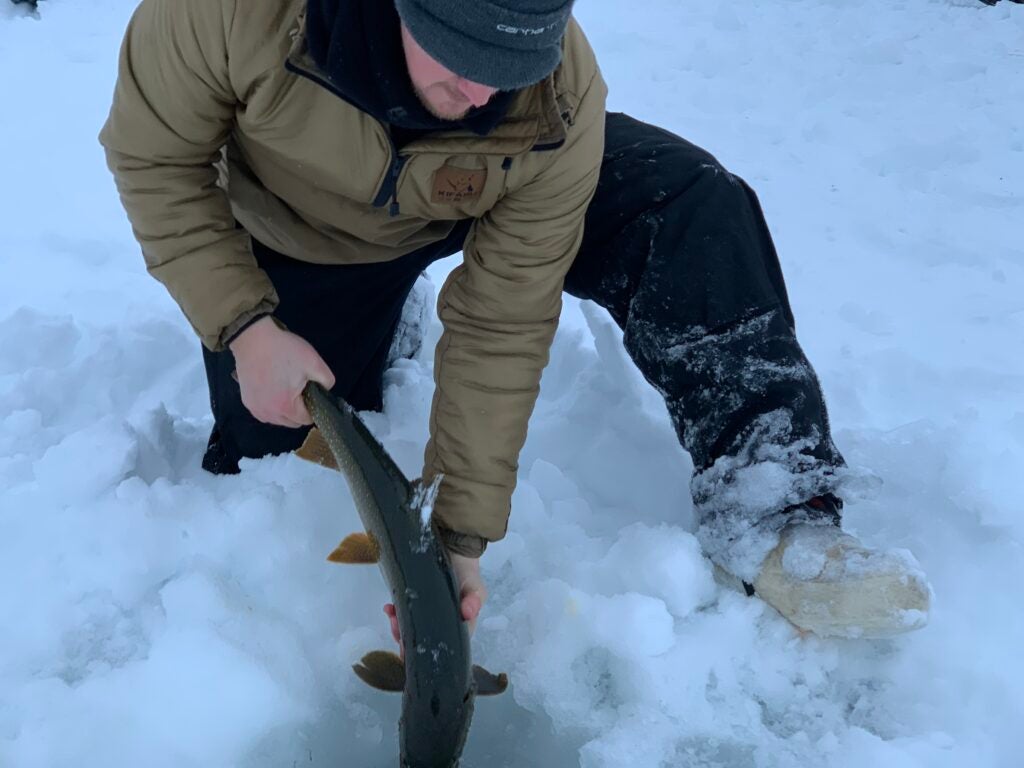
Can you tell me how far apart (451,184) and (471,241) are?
24 cm

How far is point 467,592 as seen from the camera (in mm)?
1884

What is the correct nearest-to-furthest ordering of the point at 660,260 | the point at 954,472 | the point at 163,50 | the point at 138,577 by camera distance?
1. the point at 163,50
2. the point at 138,577
3. the point at 660,260
4. the point at 954,472

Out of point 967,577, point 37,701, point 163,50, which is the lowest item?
point 37,701

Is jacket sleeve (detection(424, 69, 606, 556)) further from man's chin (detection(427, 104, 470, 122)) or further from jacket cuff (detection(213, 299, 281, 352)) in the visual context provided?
jacket cuff (detection(213, 299, 281, 352))

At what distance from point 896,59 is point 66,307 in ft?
16.1

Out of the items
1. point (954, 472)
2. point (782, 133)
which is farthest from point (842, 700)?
point (782, 133)

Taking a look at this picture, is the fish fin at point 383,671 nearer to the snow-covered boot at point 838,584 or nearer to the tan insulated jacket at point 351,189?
the tan insulated jacket at point 351,189

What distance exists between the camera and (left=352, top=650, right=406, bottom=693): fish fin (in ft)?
5.76

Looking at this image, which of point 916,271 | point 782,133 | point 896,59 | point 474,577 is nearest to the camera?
point 474,577

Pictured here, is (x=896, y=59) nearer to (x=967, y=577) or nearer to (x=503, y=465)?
(x=967, y=577)

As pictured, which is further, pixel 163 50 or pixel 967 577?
pixel 967 577

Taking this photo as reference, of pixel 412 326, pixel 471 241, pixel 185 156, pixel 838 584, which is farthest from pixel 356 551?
pixel 412 326

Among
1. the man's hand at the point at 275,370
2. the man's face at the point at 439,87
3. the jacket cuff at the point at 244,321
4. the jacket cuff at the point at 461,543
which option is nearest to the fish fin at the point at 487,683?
the jacket cuff at the point at 461,543

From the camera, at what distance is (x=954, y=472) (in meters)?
2.46
